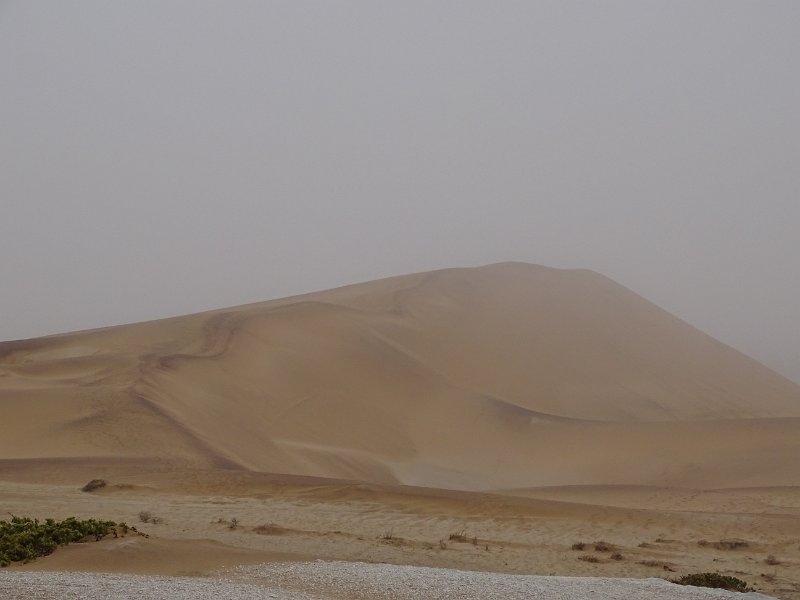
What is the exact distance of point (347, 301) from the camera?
1289 inches

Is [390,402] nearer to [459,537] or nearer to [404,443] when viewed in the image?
[404,443]

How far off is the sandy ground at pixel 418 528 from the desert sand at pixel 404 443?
5 cm

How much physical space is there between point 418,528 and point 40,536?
532 centimetres

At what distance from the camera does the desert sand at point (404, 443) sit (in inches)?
440

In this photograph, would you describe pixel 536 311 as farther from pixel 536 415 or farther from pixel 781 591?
pixel 781 591

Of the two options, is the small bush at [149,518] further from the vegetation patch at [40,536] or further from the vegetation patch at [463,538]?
the vegetation patch at [463,538]

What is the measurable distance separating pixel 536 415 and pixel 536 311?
15551 millimetres

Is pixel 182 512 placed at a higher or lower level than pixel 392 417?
lower

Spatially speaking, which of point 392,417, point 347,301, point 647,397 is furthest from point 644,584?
point 347,301

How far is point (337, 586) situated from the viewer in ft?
25.4

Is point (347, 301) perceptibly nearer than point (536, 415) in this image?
No

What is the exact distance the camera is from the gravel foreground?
682 centimetres

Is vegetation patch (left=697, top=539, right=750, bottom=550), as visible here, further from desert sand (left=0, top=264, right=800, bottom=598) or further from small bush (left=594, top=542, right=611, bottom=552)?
small bush (left=594, top=542, right=611, bottom=552)

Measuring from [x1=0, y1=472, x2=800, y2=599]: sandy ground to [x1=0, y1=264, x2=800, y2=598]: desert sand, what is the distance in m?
0.05
